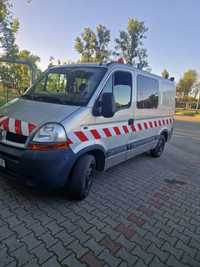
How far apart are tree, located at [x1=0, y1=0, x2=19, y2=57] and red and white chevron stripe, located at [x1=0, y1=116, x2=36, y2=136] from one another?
11.9 meters

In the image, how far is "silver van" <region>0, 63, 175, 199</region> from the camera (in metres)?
2.47

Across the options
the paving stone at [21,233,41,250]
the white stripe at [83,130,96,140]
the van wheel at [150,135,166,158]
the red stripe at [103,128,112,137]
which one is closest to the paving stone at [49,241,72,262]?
the paving stone at [21,233,41,250]

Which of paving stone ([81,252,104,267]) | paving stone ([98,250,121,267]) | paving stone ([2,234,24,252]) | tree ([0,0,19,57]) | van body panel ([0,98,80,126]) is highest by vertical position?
tree ([0,0,19,57])

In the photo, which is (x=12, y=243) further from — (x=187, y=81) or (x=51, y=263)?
(x=187, y=81)

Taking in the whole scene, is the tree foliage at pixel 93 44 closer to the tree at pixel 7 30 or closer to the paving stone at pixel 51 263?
the tree at pixel 7 30

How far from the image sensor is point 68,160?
8.49ft

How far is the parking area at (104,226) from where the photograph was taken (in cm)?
203

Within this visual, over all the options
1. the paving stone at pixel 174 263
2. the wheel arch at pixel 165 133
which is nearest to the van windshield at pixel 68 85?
the paving stone at pixel 174 263

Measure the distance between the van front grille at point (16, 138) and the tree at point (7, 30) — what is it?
12143 mm

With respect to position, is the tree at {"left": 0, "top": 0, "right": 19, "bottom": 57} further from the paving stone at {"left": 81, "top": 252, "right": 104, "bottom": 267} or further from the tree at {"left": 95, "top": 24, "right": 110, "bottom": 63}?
the paving stone at {"left": 81, "top": 252, "right": 104, "bottom": 267}

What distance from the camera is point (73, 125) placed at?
2582 millimetres

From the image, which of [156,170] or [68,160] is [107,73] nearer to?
[68,160]

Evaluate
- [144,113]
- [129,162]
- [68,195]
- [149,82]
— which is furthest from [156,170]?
[68,195]

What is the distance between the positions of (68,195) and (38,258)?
3.68ft
